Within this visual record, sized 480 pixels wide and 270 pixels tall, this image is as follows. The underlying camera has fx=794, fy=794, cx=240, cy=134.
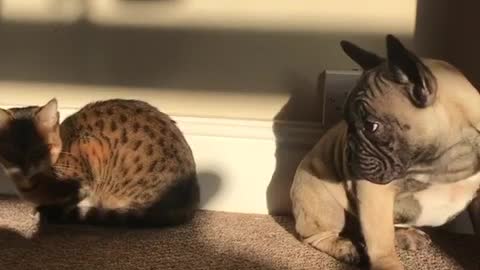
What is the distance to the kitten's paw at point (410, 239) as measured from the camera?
160 centimetres

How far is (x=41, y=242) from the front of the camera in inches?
62.4

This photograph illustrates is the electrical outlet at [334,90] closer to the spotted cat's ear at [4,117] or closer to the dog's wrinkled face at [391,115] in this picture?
the dog's wrinkled face at [391,115]

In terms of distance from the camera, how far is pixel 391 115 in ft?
4.40

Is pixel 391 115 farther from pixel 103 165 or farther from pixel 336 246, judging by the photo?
pixel 103 165

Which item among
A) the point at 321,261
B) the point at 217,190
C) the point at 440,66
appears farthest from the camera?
the point at 217,190

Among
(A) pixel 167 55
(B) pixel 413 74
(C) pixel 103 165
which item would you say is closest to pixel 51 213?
(C) pixel 103 165

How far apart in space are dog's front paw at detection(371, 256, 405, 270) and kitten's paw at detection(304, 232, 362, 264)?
0.08m

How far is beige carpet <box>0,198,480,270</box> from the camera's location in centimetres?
150

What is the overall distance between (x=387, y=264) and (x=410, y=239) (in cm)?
20

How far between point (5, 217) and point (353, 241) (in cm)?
75

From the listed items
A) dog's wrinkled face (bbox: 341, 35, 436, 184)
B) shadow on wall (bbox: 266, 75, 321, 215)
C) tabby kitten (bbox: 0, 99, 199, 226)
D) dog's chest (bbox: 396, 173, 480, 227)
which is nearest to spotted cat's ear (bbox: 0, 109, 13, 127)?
tabby kitten (bbox: 0, 99, 199, 226)

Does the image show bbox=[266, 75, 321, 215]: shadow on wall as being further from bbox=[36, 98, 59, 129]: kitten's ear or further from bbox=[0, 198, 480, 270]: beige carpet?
bbox=[36, 98, 59, 129]: kitten's ear

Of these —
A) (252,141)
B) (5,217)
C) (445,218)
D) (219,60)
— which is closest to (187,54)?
(219,60)

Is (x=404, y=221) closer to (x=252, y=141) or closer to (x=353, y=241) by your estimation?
(x=353, y=241)
